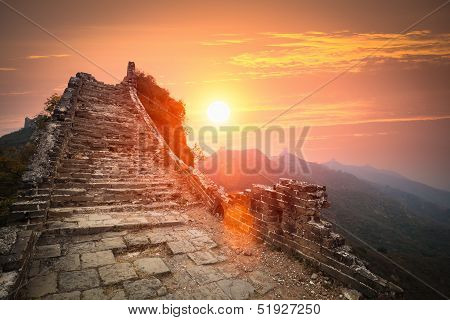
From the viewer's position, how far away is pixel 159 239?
5.79 meters

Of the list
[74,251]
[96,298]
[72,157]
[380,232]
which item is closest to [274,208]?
[96,298]

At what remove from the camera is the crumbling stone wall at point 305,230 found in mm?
4113

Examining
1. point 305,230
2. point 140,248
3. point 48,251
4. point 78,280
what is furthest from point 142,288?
point 305,230

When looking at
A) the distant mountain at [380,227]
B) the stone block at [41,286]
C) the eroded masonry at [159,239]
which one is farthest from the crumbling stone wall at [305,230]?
the distant mountain at [380,227]

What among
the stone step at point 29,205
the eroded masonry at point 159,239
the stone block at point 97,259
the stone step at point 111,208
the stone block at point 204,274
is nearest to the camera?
the eroded masonry at point 159,239

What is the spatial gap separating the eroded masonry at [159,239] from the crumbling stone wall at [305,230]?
0.06 feet

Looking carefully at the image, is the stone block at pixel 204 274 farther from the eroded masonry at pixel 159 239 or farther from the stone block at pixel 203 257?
the stone block at pixel 203 257

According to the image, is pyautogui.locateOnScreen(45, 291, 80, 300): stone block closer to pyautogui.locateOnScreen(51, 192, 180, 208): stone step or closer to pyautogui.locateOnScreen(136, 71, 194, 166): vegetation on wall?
pyautogui.locateOnScreen(51, 192, 180, 208): stone step

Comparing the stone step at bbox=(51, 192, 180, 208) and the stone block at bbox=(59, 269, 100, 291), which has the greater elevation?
the stone step at bbox=(51, 192, 180, 208)

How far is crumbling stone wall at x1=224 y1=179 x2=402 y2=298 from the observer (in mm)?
4113

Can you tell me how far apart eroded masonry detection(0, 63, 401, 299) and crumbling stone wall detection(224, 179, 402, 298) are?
19 mm

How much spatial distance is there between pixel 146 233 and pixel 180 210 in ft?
5.93

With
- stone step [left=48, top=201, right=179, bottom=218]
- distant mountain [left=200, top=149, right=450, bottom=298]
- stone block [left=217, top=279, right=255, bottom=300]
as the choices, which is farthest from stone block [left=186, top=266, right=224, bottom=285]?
distant mountain [left=200, top=149, right=450, bottom=298]
